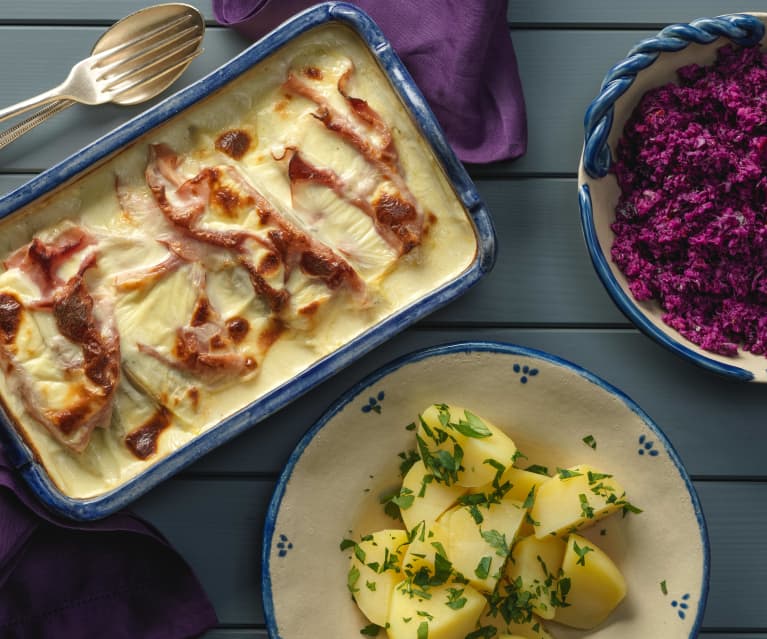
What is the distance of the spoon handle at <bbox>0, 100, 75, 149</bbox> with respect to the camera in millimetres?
1708

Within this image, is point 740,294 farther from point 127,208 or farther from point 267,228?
point 127,208

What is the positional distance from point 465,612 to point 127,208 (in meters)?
1.01

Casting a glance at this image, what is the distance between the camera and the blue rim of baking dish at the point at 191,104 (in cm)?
152

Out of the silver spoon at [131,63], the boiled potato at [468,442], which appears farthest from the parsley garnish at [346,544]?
the silver spoon at [131,63]

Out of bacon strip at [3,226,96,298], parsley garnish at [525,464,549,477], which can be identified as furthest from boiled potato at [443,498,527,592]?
bacon strip at [3,226,96,298]

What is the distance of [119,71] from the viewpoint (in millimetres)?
1703

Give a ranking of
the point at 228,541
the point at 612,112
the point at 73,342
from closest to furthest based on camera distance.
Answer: the point at 73,342 < the point at 612,112 < the point at 228,541

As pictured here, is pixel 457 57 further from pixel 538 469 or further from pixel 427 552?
pixel 427 552

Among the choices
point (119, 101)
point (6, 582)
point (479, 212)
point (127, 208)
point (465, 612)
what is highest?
point (119, 101)

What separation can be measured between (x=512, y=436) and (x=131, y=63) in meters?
1.09

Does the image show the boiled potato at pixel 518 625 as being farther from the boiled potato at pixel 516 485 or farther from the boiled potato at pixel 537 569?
the boiled potato at pixel 516 485

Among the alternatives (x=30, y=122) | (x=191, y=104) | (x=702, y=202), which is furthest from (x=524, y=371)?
(x=30, y=122)

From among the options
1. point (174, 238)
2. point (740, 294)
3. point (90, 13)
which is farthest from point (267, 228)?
point (740, 294)

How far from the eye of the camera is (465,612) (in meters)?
1.61
